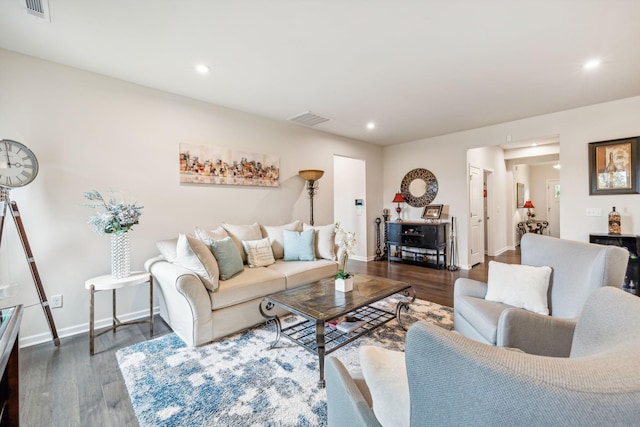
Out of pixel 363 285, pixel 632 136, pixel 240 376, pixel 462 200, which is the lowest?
pixel 240 376

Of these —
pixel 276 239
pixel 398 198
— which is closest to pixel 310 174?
pixel 276 239

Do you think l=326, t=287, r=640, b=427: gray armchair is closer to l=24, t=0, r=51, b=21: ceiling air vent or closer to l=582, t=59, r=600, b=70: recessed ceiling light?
l=24, t=0, r=51, b=21: ceiling air vent

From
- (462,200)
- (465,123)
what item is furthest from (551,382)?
(462,200)

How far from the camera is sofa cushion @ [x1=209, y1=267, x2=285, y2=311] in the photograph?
2453 millimetres

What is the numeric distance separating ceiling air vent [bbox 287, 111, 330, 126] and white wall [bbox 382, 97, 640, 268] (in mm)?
2595

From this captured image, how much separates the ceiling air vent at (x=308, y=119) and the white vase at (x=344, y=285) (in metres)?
2.54

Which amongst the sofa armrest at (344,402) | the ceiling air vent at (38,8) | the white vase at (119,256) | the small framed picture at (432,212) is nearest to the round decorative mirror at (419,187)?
the small framed picture at (432,212)

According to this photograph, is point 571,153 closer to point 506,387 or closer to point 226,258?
point 226,258

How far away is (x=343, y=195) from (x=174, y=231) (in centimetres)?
393

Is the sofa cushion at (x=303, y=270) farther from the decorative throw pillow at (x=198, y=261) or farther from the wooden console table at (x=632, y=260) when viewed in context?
the wooden console table at (x=632, y=260)

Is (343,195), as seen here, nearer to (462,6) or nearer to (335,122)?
(335,122)

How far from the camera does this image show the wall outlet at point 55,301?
2562mm

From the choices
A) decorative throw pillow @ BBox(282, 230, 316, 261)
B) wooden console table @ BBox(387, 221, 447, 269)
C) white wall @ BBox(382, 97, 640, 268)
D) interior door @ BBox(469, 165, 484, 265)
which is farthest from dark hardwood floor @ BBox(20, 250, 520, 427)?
interior door @ BBox(469, 165, 484, 265)

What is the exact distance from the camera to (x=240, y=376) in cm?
195
